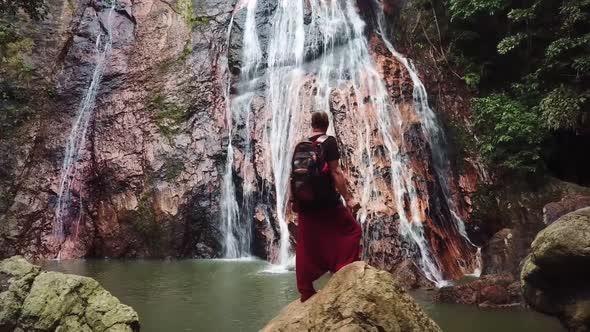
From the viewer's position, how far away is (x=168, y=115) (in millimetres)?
14883

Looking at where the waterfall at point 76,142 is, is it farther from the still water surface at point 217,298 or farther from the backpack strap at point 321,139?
the backpack strap at point 321,139

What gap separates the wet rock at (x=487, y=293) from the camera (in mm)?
7156

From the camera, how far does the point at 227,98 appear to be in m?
14.9

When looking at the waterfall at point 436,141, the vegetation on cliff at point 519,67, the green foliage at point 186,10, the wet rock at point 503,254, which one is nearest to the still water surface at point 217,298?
the wet rock at point 503,254

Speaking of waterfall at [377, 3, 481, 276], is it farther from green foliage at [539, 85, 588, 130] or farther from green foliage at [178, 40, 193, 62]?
green foliage at [178, 40, 193, 62]

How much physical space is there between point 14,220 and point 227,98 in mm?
6495

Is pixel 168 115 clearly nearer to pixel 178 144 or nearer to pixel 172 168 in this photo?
pixel 178 144

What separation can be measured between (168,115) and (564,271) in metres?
12.0

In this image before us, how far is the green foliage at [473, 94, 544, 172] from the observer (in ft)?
34.1

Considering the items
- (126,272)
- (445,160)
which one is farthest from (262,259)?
(445,160)

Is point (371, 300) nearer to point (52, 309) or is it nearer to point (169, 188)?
point (52, 309)

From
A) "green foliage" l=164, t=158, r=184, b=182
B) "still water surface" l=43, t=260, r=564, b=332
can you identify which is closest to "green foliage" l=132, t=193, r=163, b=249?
"green foliage" l=164, t=158, r=184, b=182

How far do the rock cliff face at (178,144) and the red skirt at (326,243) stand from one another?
19.7 ft

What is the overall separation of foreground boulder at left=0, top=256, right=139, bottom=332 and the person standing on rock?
207 centimetres
